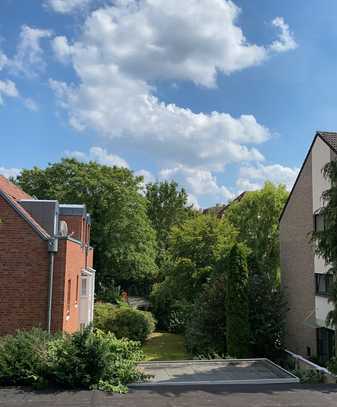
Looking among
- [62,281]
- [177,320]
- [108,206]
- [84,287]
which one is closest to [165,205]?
[108,206]

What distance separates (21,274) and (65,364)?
648 centimetres

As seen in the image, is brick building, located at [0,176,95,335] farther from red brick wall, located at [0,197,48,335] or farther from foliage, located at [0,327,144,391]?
foliage, located at [0,327,144,391]

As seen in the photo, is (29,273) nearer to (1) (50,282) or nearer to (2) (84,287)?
(1) (50,282)

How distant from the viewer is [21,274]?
16312mm

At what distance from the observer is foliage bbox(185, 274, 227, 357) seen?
24.1 meters

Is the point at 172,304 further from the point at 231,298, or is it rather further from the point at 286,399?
the point at 286,399

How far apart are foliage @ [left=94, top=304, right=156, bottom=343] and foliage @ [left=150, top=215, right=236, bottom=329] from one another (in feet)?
9.92

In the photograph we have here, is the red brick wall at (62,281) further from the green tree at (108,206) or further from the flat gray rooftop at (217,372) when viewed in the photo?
the green tree at (108,206)

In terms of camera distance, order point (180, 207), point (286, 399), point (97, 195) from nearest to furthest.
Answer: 1. point (286, 399)
2. point (97, 195)
3. point (180, 207)

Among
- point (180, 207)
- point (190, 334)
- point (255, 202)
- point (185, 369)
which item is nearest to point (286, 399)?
point (185, 369)

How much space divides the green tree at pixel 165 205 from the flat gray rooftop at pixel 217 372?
135 ft

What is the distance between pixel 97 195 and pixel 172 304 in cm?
1102

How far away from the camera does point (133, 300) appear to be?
140 ft

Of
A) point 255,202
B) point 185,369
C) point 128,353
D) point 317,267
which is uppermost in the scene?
point 255,202
